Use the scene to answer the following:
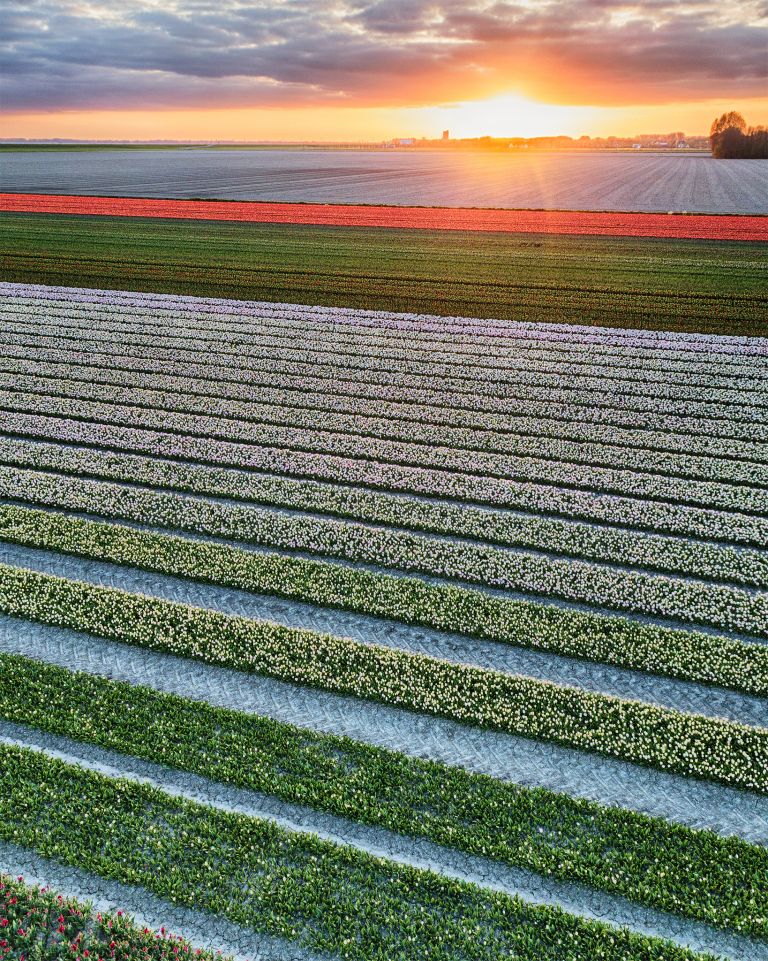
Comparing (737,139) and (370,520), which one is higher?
(737,139)

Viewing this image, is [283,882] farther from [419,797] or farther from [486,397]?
[486,397]

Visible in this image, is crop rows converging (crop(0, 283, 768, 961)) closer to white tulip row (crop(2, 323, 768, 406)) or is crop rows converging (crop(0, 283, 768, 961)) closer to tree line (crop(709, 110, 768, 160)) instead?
white tulip row (crop(2, 323, 768, 406))

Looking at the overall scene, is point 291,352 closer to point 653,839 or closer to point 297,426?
point 297,426

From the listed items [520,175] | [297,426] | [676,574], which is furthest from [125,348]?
[520,175]

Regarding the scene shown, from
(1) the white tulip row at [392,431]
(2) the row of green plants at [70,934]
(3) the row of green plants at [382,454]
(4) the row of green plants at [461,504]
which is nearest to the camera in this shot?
(2) the row of green plants at [70,934]

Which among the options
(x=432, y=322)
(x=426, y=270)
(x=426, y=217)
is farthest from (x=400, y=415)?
(x=426, y=217)

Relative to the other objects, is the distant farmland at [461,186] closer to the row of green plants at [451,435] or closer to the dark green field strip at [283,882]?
the row of green plants at [451,435]

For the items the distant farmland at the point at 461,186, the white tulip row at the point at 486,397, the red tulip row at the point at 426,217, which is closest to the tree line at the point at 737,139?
the distant farmland at the point at 461,186
